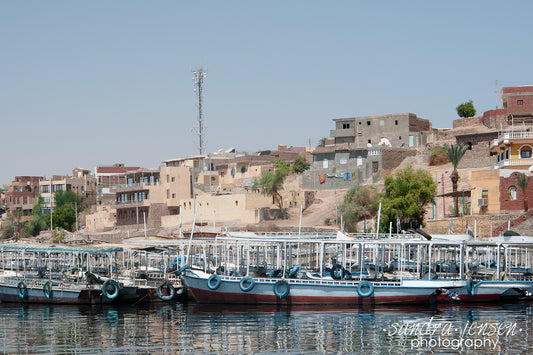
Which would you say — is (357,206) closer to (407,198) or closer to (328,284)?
(407,198)

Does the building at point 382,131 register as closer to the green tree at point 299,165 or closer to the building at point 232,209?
the green tree at point 299,165

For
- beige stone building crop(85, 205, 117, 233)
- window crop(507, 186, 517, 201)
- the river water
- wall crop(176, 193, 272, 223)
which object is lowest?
the river water

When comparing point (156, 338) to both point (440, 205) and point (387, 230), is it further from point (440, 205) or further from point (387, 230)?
point (440, 205)

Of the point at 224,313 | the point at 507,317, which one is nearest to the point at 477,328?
the point at 507,317

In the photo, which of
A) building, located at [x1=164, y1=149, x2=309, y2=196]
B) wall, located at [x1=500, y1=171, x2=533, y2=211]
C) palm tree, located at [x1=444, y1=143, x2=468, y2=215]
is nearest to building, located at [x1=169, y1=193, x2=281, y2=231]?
building, located at [x1=164, y1=149, x2=309, y2=196]

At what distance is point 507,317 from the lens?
103ft

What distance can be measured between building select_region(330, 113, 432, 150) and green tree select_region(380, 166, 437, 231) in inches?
786

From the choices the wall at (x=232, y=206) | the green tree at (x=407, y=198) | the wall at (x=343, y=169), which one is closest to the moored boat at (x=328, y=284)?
the green tree at (x=407, y=198)

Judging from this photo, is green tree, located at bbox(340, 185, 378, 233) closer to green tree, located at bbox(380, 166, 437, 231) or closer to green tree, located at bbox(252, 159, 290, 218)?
green tree, located at bbox(380, 166, 437, 231)

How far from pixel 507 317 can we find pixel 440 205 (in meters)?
30.3

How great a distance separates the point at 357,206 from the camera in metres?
63.4

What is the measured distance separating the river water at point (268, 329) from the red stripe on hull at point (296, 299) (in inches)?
12.7

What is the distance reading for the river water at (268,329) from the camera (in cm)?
2562

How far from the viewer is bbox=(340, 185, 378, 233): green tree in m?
62.2
